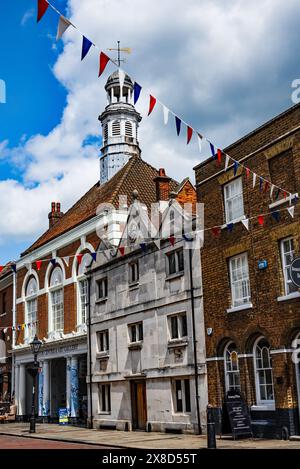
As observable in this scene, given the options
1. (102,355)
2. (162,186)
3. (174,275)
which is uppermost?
(162,186)

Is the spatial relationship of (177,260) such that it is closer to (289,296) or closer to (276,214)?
(276,214)

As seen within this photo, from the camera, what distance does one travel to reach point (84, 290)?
3088 centimetres

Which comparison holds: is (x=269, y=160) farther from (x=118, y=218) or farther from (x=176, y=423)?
(x=118, y=218)

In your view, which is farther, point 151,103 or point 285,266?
point 285,266

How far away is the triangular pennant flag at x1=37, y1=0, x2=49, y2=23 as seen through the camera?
419 inches

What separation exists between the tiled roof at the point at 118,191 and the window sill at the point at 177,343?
9968 mm


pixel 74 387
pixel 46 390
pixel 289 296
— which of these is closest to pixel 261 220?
pixel 289 296

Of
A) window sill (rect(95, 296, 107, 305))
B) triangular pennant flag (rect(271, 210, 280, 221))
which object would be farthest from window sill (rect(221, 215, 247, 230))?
window sill (rect(95, 296, 107, 305))

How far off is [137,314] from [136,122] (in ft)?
58.7

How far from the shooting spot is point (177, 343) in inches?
863

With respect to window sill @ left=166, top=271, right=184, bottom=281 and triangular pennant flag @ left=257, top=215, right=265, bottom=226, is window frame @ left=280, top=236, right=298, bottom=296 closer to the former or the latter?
triangular pennant flag @ left=257, top=215, right=265, bottom=226

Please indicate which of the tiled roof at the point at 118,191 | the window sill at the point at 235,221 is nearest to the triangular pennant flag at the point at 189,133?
the window sill at the point at 235,221

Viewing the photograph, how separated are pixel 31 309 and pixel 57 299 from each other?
3.88m

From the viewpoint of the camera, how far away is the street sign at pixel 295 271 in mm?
16830
